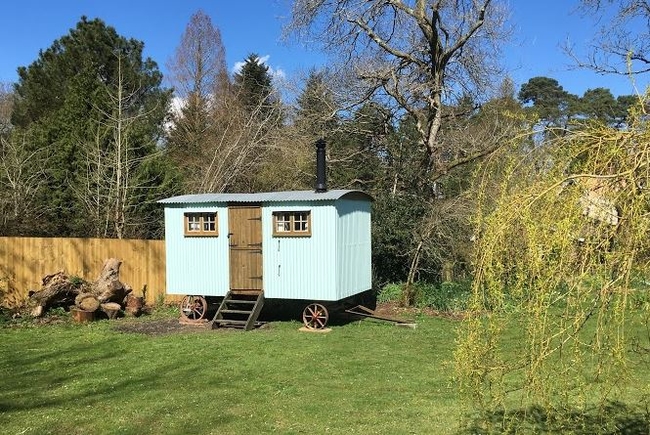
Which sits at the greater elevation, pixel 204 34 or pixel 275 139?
pixel 204 34

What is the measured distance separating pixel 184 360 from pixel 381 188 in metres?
8.69

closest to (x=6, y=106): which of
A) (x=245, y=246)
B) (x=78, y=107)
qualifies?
(x=78, y=107)

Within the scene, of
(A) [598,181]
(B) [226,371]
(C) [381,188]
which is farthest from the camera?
(C) [381,188]

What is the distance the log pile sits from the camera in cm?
1184

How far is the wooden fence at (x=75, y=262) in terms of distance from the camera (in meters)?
12.5

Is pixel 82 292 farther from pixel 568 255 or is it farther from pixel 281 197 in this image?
pixel 568 255

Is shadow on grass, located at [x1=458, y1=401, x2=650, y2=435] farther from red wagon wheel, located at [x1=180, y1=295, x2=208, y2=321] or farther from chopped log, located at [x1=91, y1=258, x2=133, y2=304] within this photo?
chopped log, located at [x1=91, y1=258, x2=133, y2=304]

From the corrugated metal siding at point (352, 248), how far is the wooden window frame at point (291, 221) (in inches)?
23.8

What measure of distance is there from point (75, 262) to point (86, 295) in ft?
4.96

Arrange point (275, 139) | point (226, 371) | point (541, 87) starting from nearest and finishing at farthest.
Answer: point (226, 371), point (275, 139), point (541, 87)

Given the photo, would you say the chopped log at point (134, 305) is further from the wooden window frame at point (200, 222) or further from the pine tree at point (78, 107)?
the pine tree at point (78, 107)

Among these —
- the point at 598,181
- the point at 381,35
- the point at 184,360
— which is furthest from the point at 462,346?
the point at 381,35

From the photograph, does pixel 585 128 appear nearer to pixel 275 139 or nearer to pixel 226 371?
pixel 226 371

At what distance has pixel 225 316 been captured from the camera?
11.6m
